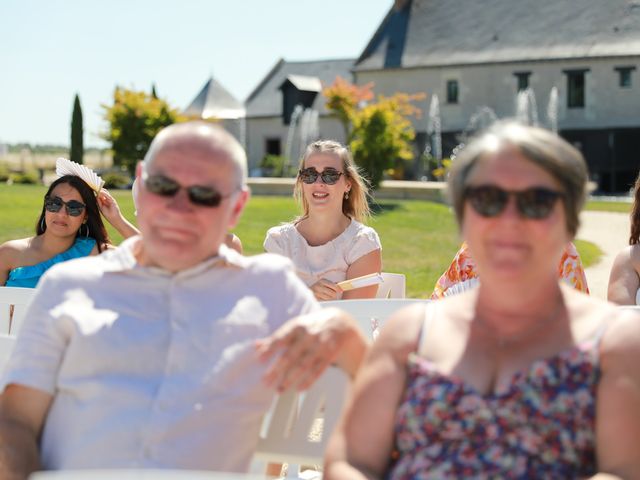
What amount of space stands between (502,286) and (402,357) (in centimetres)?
33

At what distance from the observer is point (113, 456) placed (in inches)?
96.5

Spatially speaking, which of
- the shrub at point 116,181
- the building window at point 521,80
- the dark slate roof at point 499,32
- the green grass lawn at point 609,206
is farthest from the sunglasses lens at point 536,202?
the building window at point 521,80

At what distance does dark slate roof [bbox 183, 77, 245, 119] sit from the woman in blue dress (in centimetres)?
4749

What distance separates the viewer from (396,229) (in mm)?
19594

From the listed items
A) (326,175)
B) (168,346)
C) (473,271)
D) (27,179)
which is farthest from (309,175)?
(27,179)

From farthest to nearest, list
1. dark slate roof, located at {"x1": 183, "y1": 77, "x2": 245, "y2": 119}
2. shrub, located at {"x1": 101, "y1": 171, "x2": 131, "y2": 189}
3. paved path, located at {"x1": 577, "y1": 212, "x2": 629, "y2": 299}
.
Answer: dark slate roof, located at {"x1": 183, "y1": 77, "x2": 245, "y2": 119} → shrub, located at {"x1": 101, "y1": 171, "x2": 131, "y2": 189} → paved path, located at {"x1": 577, "y1": 212, "x2": 629, "y2": 299}

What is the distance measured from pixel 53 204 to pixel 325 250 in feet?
5.59

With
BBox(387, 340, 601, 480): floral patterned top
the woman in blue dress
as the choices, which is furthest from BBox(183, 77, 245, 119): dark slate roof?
BBox(387, 340, 601, 480): floral patterned top

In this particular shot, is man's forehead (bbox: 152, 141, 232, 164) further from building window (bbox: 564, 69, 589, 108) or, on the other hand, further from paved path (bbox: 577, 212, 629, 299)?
building window (bbox: 564, 69, 589, 108)

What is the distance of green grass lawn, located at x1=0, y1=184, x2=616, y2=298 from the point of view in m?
13.9

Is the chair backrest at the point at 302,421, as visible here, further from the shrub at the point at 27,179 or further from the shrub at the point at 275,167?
the shrub at the point at 27,179

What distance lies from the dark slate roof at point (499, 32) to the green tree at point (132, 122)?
46.1 ft

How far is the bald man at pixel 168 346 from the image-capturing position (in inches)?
96.1

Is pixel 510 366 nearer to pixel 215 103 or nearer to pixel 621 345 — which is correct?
pixel 621 345
